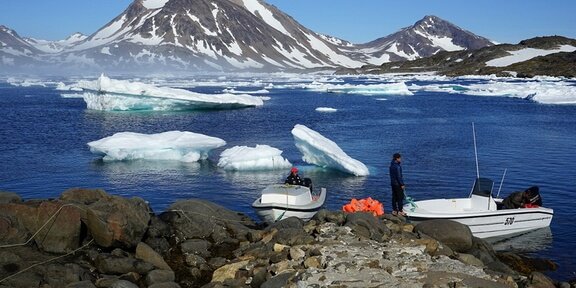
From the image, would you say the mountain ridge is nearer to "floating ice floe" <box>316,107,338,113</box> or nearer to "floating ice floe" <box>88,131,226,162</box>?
"floating ice floe" <box>316,107,338,113</box>

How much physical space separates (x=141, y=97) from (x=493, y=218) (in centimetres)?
3722

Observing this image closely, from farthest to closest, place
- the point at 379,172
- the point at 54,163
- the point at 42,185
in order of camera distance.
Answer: the point at 54,163, the point at 379,172, the point at 42,185

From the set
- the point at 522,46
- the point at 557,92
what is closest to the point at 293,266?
the point at 557,92

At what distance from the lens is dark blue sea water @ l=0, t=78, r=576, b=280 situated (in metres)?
21.0

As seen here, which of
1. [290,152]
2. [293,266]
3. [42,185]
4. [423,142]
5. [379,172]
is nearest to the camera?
[293,266]

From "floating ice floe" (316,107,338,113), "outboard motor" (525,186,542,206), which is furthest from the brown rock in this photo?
"floating ice floe" (316,107,338,113)

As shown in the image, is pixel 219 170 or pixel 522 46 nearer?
pixel 219 170

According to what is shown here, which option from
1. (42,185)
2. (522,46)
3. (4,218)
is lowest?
(42,185)

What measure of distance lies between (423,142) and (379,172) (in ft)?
33.2

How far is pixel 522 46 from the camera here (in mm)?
164125

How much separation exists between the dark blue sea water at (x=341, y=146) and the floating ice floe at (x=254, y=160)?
1.37ft

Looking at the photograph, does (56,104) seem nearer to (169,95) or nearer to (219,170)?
(169,95)

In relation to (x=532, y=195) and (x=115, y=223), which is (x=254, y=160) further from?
(x=115, y=223)

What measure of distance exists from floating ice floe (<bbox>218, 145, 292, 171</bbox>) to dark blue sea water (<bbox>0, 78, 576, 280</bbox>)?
0.42m
